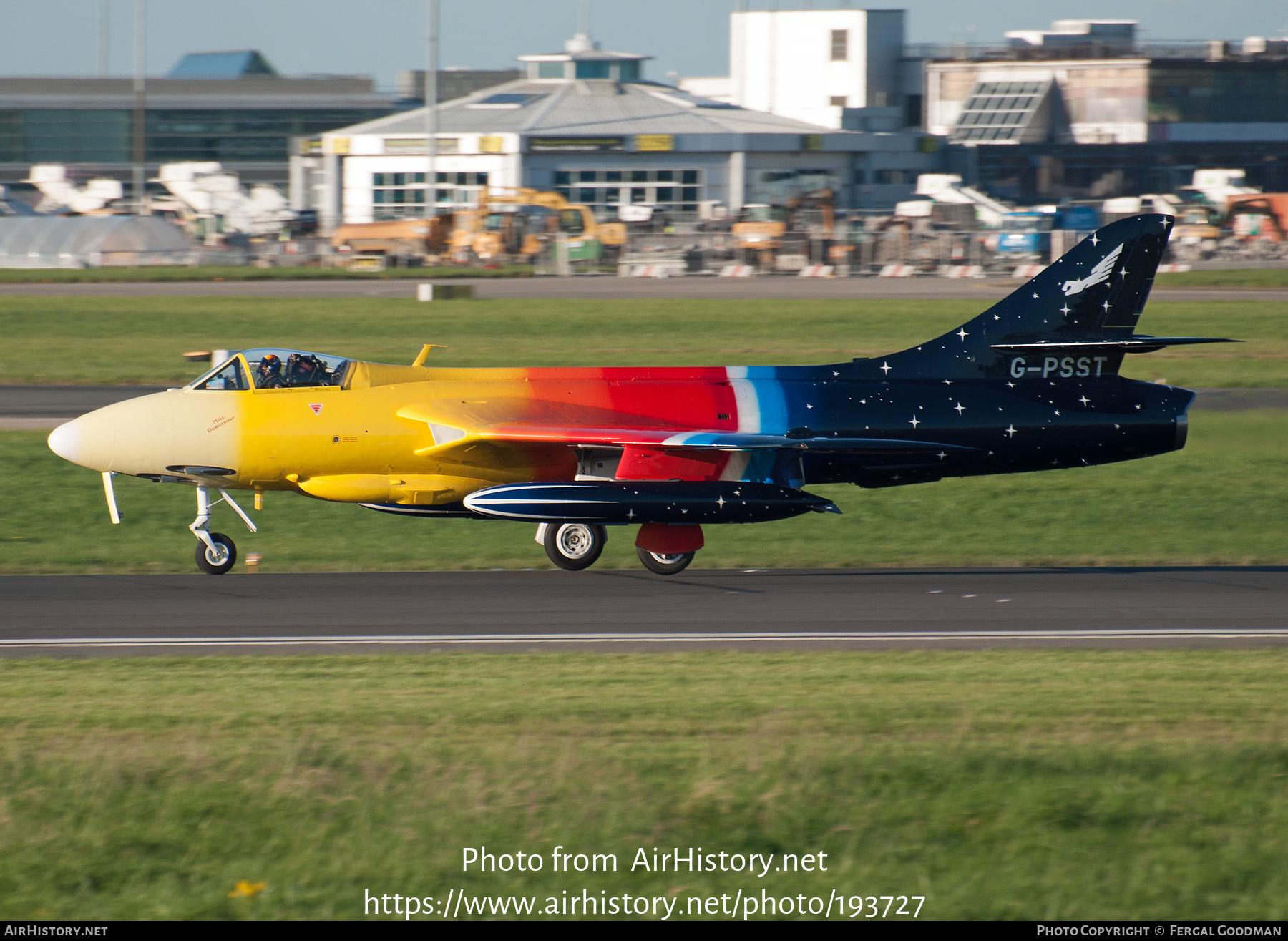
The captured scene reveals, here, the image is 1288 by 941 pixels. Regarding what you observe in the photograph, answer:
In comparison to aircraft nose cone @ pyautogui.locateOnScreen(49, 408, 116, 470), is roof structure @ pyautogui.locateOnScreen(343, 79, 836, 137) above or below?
above

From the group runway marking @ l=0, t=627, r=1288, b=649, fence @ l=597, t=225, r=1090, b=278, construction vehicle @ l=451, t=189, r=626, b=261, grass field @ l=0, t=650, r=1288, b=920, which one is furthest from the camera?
construction vehicle @ l=451, t=189, r=626, b=261

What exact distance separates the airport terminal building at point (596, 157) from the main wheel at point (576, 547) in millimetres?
75879

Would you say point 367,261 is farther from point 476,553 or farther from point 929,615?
point 929,615

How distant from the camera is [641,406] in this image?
17516 millimetres

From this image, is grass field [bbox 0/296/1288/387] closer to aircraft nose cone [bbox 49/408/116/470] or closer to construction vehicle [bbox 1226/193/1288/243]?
aircraft nose cone [bbox 49/408/116/470]

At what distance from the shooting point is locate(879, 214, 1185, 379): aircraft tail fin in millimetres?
17938

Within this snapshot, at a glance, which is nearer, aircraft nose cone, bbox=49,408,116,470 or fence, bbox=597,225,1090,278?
aircraft nose cone, bbox=49,408,116,470

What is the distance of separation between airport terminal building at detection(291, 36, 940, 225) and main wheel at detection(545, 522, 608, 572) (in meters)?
75.9

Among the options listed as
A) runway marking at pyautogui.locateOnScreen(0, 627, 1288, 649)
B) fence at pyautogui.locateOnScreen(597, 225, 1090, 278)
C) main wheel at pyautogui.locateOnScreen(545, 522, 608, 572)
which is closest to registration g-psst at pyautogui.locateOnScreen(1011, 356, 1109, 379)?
runway marking at pyautogui.locateOnScreen(0, 627, 1288, 649)

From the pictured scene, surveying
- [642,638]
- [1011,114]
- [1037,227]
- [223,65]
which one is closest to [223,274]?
[1037,227]

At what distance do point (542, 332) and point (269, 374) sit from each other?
26220 mm

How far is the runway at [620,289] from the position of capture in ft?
167

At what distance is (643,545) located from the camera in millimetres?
17312

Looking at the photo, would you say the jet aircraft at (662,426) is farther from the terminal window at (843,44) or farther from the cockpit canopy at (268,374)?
the terminal window at (843,44)
